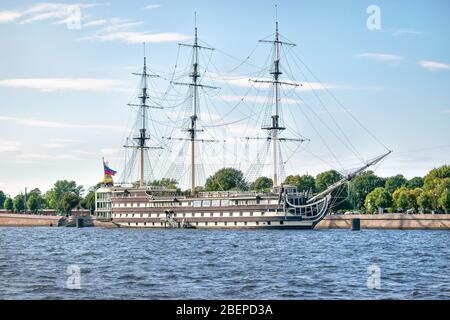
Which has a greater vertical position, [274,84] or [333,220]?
[274,84]

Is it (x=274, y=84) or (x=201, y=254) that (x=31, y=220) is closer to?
(x=274, y=84)

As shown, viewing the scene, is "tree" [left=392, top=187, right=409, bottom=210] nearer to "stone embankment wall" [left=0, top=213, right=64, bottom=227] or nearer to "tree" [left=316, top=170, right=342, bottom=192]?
"tree" [left=316, top=170, right=342, bottom=192]

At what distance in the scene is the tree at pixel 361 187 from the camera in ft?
517

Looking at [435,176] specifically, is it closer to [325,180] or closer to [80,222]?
[325,180]

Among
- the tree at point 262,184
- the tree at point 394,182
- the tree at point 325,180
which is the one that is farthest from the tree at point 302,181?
the tree at point 394,182

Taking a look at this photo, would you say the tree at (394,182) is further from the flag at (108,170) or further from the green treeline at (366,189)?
the flag at (108,170)

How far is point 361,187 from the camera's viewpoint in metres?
161

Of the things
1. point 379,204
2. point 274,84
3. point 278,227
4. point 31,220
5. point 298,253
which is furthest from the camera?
point 31,220

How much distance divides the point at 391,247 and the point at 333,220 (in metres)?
60.5

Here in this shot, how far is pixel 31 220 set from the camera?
168625 millimetres

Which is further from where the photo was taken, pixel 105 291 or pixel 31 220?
pixel 31 220

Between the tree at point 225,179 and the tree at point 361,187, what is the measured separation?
2340cm
